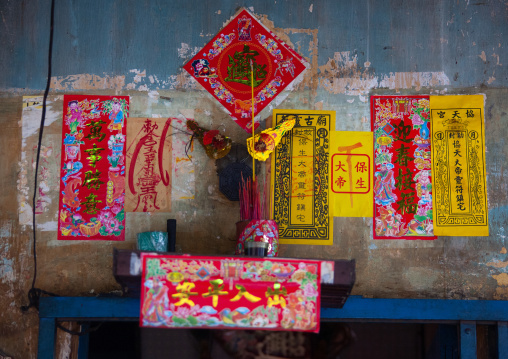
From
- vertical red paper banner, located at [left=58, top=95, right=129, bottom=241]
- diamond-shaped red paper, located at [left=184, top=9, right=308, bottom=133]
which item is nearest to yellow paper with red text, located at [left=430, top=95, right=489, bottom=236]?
diamond-shaped red paper, located at [left=184, top=9, right=308, bottom=133]

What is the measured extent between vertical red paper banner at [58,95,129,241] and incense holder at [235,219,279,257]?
2.54 ft

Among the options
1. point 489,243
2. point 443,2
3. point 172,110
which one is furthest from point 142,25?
point 489,243

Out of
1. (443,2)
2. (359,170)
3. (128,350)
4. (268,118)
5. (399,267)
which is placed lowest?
(128,350)

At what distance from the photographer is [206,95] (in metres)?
2.71

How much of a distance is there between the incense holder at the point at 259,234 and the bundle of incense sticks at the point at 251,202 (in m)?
0.13

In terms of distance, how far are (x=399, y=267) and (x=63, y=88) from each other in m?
2.29

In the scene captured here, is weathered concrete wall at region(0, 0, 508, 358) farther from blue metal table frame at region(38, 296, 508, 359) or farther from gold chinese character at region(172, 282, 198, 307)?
gold chinese character at region(172, 282, 198, 307)

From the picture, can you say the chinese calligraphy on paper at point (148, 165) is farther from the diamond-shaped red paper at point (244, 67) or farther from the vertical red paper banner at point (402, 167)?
the vertical red paper banner at point (402, 167)

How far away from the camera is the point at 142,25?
9.04ft

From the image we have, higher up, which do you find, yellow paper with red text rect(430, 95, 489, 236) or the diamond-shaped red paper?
the diamond-shaped red paper

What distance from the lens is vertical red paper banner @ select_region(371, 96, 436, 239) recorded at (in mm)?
2600

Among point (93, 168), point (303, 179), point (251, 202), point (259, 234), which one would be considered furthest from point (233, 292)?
point (93, 168)

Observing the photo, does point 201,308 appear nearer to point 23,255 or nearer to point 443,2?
point 23,255

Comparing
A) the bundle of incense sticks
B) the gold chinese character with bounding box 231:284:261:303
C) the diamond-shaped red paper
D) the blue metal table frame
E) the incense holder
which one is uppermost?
the diamond-shaped red paper
